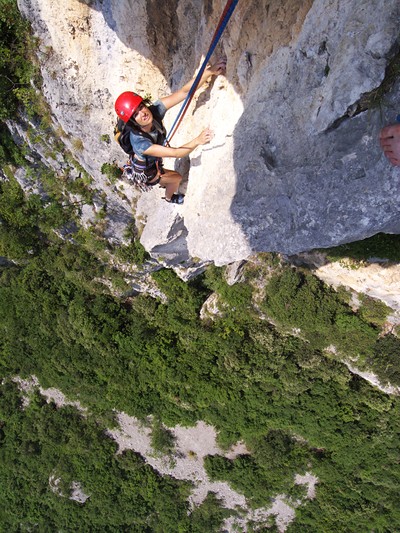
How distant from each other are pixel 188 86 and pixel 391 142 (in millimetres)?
3148

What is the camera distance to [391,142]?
13.7ft

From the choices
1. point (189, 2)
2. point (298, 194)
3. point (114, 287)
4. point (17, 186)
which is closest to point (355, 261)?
point (298, 194)

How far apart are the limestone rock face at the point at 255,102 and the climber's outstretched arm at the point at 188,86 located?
5.8 inches

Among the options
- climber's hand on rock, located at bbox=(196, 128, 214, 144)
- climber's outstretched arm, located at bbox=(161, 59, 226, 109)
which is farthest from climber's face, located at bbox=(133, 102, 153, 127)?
climber's hand on rock, located at bbox=(196, 128, 214, 144)

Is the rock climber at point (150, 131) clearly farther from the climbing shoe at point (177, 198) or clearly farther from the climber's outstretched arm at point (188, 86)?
the climbing shoe at point (177, 198)

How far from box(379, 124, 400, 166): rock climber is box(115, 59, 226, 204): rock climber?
7.98ft

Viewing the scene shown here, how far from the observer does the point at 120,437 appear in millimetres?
16750

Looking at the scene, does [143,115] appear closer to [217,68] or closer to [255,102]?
[255,102]

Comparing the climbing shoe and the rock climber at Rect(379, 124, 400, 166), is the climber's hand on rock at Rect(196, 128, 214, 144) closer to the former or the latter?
the climbing shoe

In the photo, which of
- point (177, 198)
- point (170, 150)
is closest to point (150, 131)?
point (170, 150)

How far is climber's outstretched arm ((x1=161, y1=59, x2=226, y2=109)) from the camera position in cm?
588

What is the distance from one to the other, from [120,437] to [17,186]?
1119 cm

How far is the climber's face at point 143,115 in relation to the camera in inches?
207

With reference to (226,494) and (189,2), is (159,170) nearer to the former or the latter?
(189,2)
